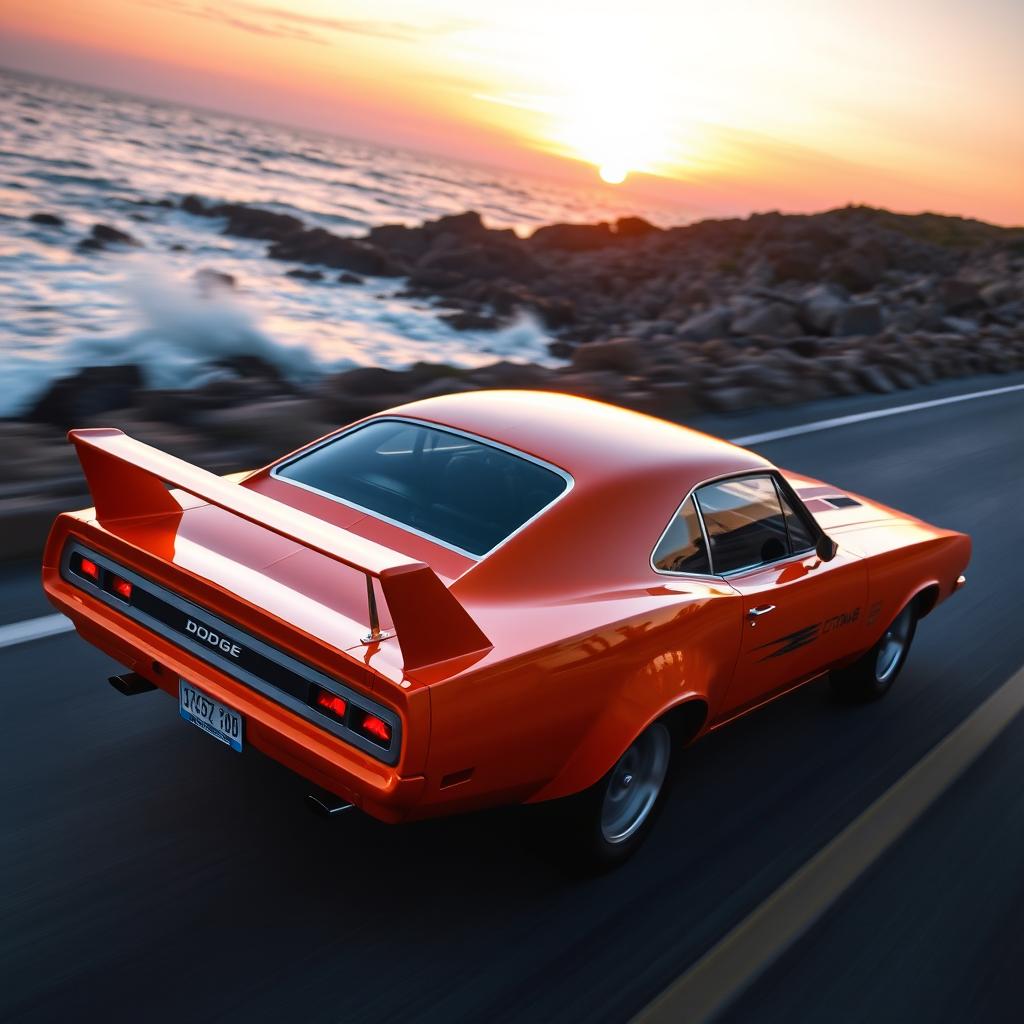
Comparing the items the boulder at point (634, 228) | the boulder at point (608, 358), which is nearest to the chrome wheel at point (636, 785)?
the boulder at point (608, 358)

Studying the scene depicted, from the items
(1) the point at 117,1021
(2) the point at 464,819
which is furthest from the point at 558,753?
(1) the point at 117,1021

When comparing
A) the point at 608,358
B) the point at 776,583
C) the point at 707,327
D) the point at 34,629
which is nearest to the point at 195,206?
the point at 707,327

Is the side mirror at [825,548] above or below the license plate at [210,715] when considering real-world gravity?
above

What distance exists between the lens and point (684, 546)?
3.84 metres

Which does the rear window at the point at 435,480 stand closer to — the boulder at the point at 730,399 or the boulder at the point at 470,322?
the boulder at the point at 730,399

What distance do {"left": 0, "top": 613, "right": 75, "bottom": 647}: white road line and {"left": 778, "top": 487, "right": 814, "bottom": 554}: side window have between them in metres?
3.06

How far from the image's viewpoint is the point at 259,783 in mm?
3883

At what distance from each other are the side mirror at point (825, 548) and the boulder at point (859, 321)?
65.5 feet

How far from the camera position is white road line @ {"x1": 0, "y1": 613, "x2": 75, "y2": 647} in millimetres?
4896

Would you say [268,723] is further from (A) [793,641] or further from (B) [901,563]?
(B) [901,563]

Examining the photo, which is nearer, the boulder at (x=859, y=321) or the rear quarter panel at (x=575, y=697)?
the rear quarter panel at (x=575, y=697)

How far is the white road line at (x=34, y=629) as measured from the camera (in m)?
4.90

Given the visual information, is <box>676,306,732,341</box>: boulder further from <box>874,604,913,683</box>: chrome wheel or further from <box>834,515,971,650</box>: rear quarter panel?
<box>874,604,913,683</box>: chrome wheel

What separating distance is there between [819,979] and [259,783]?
191cm
